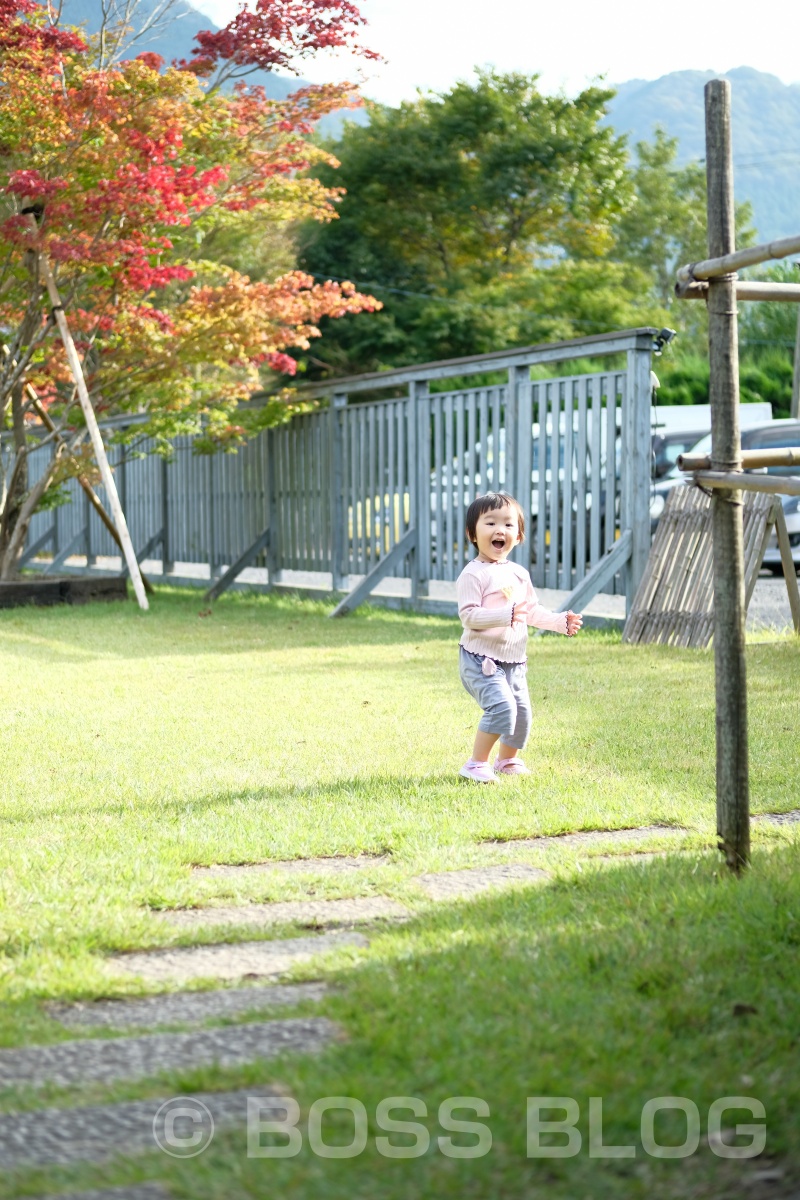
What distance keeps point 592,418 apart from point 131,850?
7.19 meters

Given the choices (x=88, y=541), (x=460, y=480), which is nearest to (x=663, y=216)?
(x=88, y=541)

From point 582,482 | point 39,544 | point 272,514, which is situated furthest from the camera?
point 39,544

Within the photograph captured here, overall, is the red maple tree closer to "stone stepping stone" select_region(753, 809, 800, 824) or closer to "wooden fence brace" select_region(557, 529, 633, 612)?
"wooden fence brace" select_region(557, 529, 633, 612)

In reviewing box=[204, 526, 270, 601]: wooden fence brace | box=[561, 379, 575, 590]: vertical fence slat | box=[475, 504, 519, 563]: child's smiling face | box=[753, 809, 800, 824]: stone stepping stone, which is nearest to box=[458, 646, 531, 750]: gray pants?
box=[475, 504, 519, 563]: child's smiling face

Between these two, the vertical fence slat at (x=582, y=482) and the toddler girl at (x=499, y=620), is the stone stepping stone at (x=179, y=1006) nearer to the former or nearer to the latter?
the toddler girl at (x=499, y=620)

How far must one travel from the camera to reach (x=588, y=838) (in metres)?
3.99

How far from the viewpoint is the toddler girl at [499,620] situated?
4996mm

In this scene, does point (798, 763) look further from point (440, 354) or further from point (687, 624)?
point (440, 354)

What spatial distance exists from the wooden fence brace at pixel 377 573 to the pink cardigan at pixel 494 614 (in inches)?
253

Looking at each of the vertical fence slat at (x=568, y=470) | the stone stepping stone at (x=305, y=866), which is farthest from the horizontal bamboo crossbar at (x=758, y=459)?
the vertical fence slat at (x=568, y=470)

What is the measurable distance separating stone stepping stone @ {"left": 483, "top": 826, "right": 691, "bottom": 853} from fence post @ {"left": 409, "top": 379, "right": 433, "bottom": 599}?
8059 millimetres

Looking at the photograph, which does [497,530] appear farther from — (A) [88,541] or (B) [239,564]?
(A) [88,541]

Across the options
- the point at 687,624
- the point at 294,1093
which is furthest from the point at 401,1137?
the point at 687,624

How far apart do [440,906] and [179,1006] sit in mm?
821
